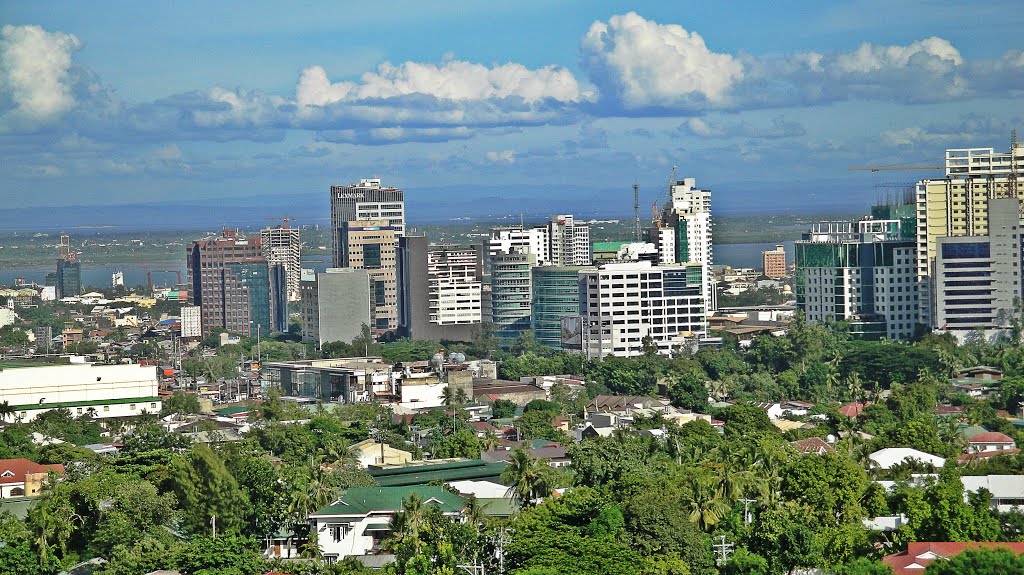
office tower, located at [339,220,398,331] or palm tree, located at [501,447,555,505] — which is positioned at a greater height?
office tower, located at [339,220,398,331]

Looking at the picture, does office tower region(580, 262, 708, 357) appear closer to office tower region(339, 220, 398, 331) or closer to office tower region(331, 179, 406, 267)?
office tower region(339, 220, 398, 331)

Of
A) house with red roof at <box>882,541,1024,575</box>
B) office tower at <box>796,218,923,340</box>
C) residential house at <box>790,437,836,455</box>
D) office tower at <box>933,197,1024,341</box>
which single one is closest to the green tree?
house with red roof at <box>882,541,1024,575</box>

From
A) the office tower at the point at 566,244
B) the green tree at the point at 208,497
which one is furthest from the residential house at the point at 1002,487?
the office tower at the point at 566,244

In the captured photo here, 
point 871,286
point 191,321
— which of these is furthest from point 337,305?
point 871,286

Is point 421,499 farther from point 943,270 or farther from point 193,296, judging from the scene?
point 193,296

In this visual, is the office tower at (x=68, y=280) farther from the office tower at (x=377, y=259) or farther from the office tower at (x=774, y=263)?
the office tower at (x=774, y=263)

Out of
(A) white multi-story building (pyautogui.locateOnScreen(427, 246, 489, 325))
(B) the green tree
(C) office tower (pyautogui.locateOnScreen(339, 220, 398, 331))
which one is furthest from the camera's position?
(C) office tower (pyautogui.locateOnScreen(339, 220, 398, 331))
